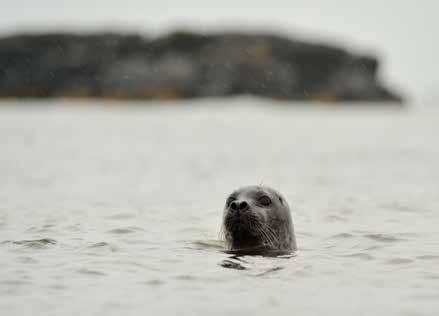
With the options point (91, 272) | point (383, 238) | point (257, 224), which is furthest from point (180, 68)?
point (91, 272)

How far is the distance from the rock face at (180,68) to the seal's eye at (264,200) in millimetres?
77055

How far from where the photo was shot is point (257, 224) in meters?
10.9

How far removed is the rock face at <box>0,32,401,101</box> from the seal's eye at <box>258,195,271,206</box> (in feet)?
253

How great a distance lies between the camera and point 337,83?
318 ft

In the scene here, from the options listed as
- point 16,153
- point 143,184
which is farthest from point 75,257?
point 16,153

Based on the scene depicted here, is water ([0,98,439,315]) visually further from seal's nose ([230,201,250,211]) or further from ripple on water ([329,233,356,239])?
seal's nose ([230,201,250,211])

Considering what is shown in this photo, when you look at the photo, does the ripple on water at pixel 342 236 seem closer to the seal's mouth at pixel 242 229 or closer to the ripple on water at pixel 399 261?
the seal's mouth at pixel 242 229

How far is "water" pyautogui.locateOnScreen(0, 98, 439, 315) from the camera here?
26.6 ft

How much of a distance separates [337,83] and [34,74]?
30.8m

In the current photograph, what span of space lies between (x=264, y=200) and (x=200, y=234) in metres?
1.30

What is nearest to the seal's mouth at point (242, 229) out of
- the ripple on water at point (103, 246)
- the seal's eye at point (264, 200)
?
the seal's eye at point (264, 200)

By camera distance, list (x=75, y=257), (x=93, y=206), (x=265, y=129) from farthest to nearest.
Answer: (x=265, y=129) < (x=93, y=206) < (x=75, y=257)

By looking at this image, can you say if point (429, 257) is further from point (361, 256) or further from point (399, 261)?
point (361, 256)

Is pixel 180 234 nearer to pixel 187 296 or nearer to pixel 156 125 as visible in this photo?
pixel 187 296
